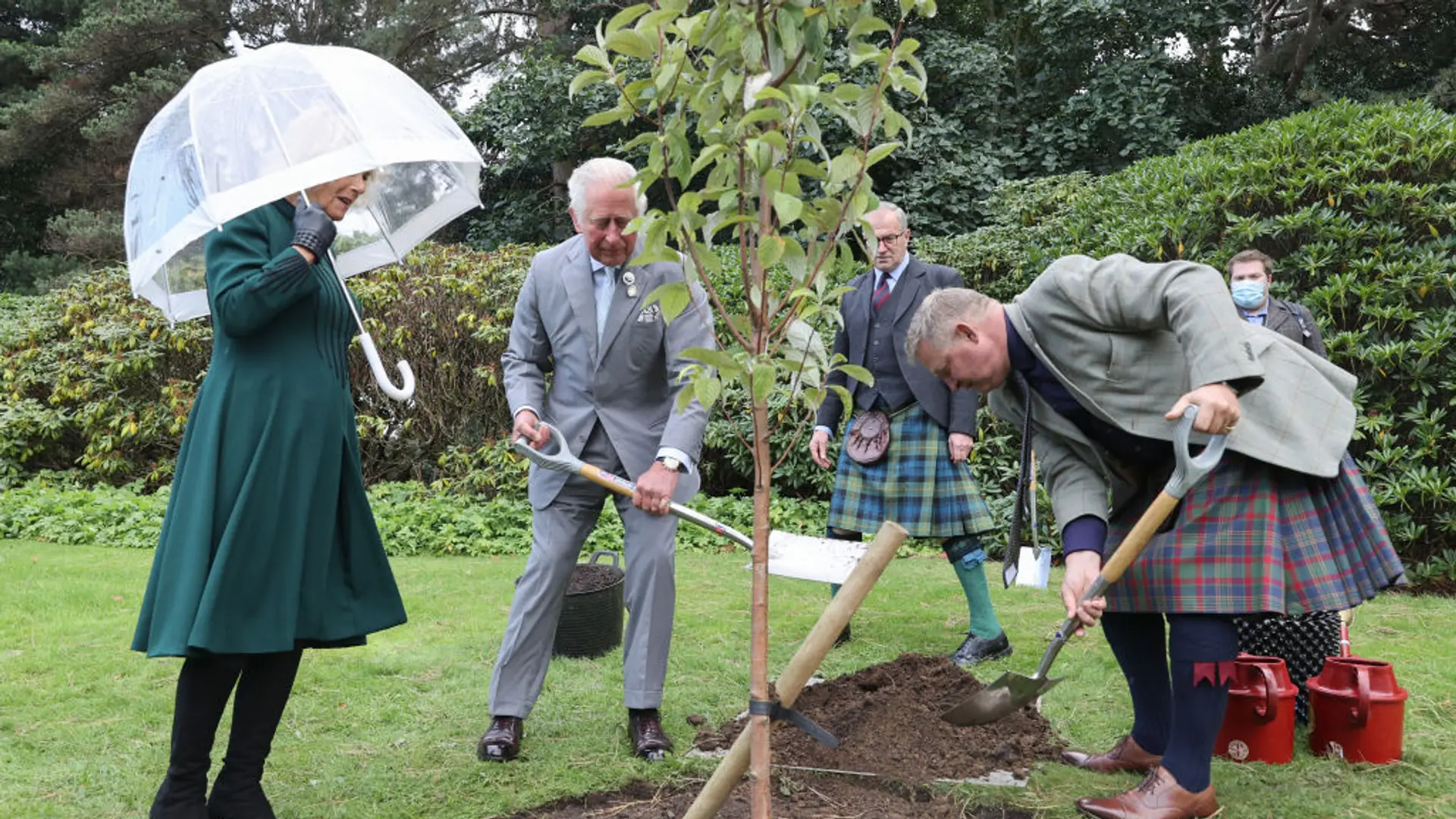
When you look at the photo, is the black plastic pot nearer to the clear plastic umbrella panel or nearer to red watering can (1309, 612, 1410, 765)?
the clear plastic umbrella panel

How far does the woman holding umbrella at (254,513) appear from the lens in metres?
2.66

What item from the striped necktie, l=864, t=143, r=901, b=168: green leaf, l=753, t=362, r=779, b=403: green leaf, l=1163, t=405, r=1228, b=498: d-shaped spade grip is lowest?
l=1163, t=405, r=1228, b=498: d-shaped spade grip

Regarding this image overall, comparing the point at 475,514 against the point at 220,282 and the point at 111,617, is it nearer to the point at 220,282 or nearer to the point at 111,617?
the point at 111,617

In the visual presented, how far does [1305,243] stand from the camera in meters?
6.05

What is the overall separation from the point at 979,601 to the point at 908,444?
0.75 m

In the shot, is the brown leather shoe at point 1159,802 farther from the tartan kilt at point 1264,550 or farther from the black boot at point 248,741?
the black boot at point 248,741

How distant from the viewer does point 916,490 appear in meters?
4.70

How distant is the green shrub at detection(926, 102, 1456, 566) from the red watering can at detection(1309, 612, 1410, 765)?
2849 mm

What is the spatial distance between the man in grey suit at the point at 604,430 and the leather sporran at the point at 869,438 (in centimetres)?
132

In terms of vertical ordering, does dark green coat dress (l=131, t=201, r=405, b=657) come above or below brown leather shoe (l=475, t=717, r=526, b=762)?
above

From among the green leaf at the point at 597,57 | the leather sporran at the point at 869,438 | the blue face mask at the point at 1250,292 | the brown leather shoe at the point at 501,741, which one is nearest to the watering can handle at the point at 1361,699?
the leather sporran at the point at 869,438

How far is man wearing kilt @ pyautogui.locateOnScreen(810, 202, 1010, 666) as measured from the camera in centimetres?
463

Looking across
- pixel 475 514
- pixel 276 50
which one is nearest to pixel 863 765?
pixel 276 50

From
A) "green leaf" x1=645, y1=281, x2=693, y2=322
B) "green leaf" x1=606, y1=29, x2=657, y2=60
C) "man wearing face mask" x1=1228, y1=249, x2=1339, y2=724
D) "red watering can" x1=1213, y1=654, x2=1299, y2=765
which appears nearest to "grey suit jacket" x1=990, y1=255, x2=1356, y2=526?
"man wearing face mask" x1=1228, y1=249, x2=1339, y2=724
